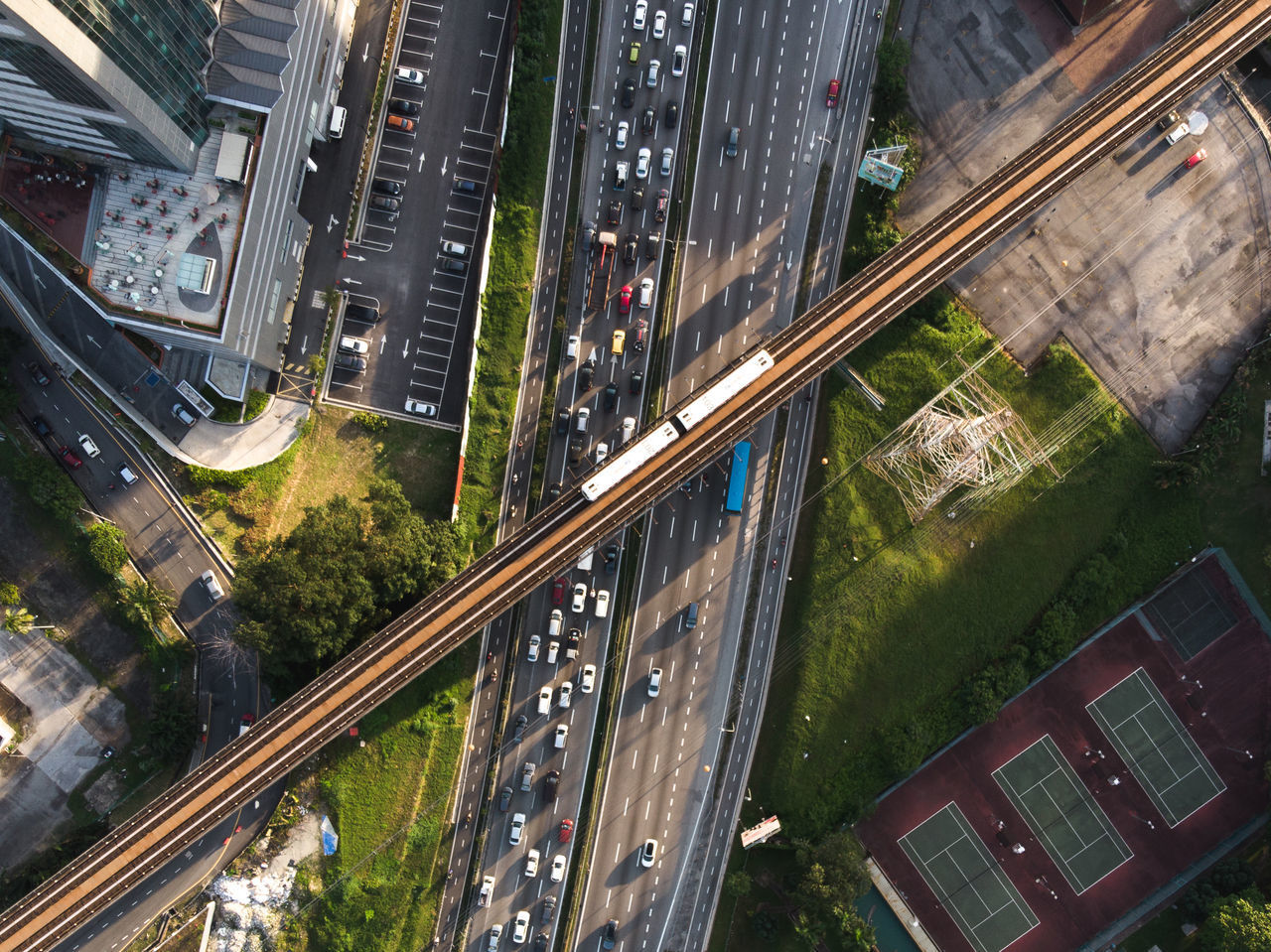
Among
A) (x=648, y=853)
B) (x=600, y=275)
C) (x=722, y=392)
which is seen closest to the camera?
(x=722, y=392)

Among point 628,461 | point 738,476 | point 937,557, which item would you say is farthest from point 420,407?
point 937,557

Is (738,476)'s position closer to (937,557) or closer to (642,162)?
(937,557)

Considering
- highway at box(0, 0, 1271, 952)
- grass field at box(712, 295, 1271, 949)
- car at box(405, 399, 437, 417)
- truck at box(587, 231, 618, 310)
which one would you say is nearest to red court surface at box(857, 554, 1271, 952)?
grass field at box(712, 295, 1271, 949)

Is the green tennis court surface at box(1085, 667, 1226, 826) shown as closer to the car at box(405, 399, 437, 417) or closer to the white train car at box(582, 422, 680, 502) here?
the white train car at box(582, 422, 680, 502)

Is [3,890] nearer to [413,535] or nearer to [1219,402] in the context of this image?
[413,535]

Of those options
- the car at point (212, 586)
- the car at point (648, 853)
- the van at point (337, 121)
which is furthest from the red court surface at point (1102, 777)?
the van at point (337, 121)

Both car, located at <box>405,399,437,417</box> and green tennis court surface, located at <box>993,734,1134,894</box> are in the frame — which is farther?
car, located at <box>405,399,437,417</box>
